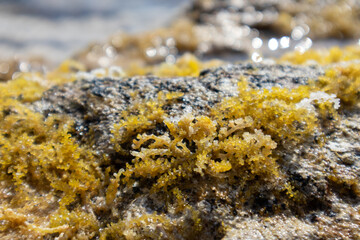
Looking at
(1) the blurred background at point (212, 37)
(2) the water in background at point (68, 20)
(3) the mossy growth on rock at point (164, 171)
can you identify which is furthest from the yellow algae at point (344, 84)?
(2) the water in background at point (68, 20)

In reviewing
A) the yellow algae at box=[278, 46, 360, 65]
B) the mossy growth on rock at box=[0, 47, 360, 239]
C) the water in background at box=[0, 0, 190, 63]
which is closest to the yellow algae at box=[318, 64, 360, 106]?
the mossy growth on rock at box=[0, 47, 360, 239]

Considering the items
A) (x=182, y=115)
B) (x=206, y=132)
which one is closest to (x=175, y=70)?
(x=182, y=115)

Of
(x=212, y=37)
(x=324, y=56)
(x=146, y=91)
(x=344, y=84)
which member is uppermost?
(x=212, y=37)

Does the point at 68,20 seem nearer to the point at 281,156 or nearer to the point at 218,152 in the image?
the point at 218,152

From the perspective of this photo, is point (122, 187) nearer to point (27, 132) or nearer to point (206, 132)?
point (206, 132)

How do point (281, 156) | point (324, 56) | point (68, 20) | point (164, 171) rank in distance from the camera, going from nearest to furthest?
point (164, 171)
point (281, 156)
point (324, 56)
point (68, 20)

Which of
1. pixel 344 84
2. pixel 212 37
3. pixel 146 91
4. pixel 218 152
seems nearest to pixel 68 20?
pixel 212 37

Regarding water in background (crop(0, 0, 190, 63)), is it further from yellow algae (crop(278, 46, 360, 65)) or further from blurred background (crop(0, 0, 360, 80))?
yellow algae (crop(278, 46, 360, 65))
